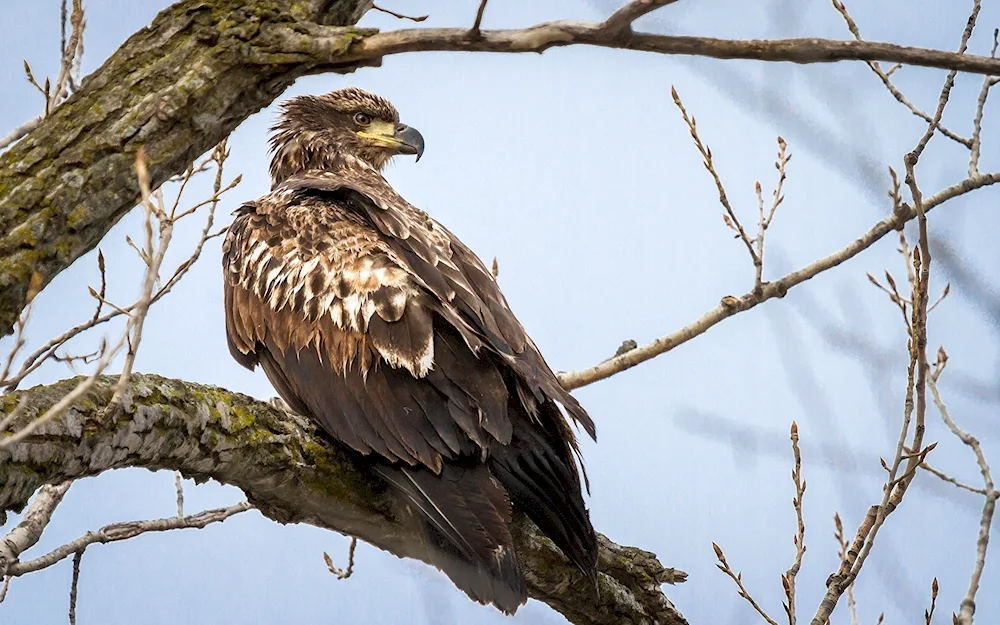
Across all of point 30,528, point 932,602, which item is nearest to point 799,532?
point 932,602

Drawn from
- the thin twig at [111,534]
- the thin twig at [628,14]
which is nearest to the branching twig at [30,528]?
the thin twig at [111,534]

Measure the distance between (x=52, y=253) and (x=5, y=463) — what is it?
2.33 feet

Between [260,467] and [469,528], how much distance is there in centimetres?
68

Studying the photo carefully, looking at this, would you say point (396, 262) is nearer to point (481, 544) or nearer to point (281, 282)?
point (281, 282)

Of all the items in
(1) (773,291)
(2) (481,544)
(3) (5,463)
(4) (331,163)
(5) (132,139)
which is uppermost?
(4) (331,163)

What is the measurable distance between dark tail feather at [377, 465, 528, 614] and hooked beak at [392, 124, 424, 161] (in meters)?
2.75

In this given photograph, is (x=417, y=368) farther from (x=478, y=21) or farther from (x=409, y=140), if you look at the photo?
(x=409, y=140)

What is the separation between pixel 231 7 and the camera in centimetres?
331

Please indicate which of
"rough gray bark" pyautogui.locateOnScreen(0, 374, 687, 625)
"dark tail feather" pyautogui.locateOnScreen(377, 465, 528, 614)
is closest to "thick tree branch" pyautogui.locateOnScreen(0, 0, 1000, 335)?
"rough gray bark" pyautogui.locateOnScreen(0, 374, 687, 625)

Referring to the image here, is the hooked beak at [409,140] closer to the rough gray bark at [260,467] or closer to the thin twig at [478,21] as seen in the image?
the rough gray bark at [260,467]

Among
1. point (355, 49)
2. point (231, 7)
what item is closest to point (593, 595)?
point (355, 49)

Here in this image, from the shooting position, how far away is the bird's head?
600 centimetres

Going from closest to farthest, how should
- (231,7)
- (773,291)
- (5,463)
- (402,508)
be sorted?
(5,463) → (231,7) → (402,508) → (773,291)

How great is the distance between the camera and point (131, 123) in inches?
125
